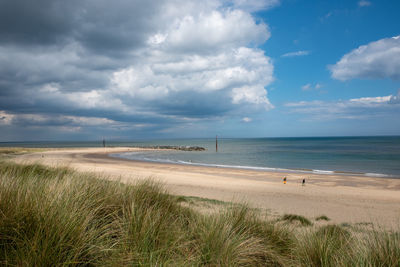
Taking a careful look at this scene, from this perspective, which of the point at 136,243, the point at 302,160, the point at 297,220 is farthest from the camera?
the point at 302,160

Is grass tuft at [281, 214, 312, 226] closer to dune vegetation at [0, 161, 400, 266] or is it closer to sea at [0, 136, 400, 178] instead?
dune vegetation at [0, 161, 400, 266]

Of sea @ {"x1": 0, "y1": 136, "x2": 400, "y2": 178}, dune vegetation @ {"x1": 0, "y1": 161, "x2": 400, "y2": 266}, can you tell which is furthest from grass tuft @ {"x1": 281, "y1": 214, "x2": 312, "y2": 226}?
sea @ {"x1": 0, "y1": 136, "x2": 400, "y2": 178}

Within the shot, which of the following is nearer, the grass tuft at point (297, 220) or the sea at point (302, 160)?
the grass tuft at point (297, 220)

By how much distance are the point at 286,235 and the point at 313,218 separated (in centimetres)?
502

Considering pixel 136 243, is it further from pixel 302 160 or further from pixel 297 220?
pixel 302 160

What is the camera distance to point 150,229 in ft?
11.9

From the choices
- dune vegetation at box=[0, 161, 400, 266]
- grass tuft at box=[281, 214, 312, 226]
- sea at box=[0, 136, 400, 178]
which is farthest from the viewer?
sea at box=[0, 136, 400, 178]

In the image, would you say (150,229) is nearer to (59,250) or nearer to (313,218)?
(59,250)

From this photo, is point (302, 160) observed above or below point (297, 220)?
below

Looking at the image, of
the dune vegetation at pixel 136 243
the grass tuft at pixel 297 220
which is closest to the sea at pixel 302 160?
the grass tuft at pixel 297 220

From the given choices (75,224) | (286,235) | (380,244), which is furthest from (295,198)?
(75,224)

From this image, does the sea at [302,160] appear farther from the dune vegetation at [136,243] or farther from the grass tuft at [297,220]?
the dune vegetation at [136,243]

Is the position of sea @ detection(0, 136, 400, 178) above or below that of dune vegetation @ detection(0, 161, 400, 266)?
below

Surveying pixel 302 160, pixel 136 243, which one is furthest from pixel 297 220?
pixel 302 160
